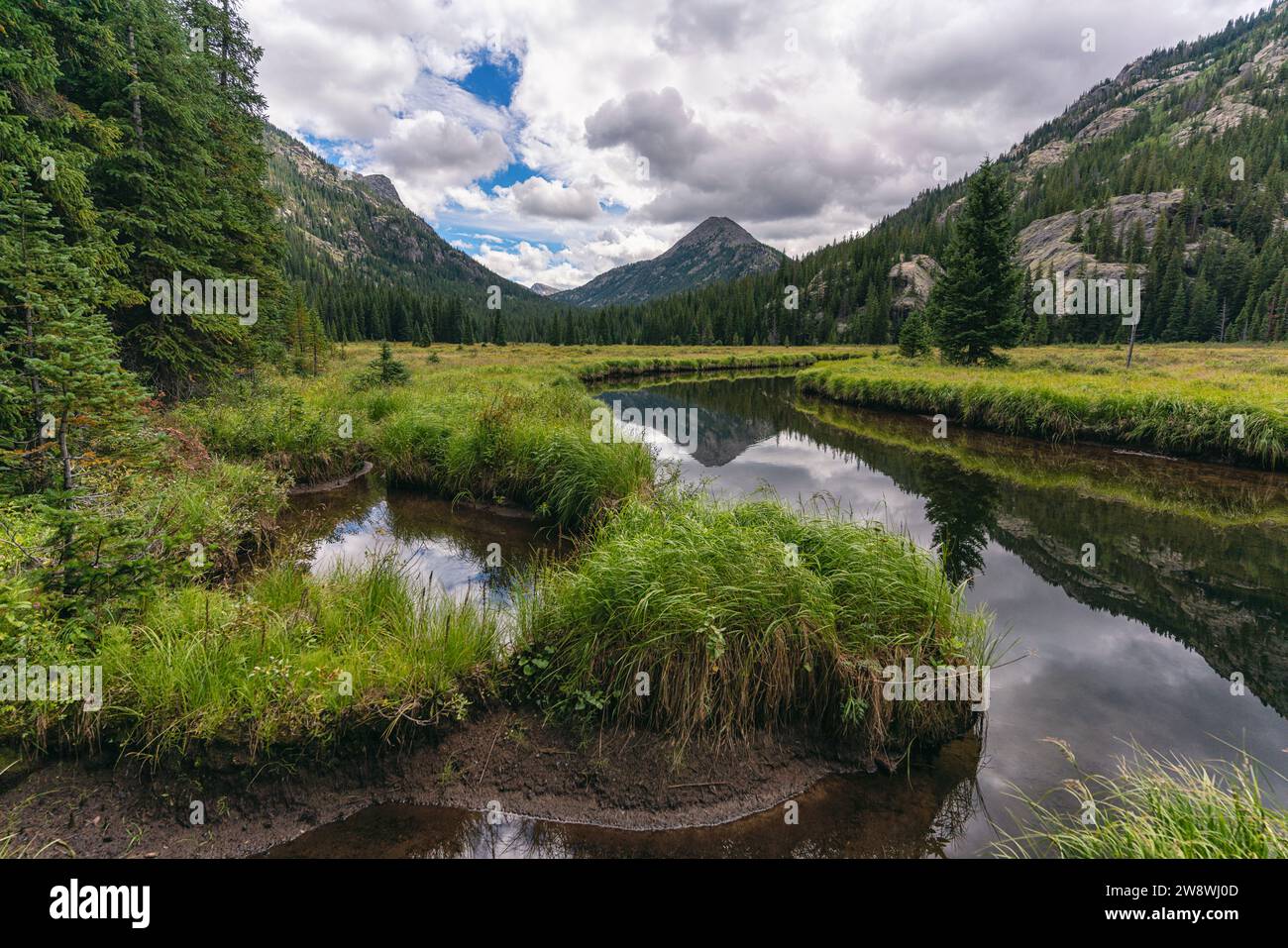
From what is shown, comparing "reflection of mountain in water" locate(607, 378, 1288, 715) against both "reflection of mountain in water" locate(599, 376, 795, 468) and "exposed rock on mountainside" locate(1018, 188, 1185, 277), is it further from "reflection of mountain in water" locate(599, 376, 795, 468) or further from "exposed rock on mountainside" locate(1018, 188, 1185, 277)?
"exposed rock on mountainside" locate(1018, 188, 1185, 277)

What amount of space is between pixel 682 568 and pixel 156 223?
1715 centimetres

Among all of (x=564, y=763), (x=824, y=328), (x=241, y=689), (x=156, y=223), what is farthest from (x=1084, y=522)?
(x=824, y=328)

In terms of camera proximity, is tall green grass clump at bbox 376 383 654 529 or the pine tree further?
the pine tree

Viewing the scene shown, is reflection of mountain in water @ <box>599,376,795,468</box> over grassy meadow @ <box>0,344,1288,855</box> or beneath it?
over

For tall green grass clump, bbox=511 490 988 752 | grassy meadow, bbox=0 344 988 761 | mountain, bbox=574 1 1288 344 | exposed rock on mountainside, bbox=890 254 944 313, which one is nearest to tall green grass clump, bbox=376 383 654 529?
grassy meadow, bbox=0 344 988 761

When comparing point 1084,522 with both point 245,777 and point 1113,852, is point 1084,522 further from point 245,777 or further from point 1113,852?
point 245,777

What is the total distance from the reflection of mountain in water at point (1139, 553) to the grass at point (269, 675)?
6.36 metres

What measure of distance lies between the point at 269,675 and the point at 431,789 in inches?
67.6

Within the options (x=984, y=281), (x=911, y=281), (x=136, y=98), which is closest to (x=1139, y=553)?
(x=136, y=98)

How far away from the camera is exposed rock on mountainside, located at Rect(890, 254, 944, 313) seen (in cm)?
11177

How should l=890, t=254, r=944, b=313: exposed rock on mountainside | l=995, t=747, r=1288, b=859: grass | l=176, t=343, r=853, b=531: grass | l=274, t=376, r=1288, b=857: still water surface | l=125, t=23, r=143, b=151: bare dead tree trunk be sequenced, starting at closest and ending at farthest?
1. l=995, t=747, r=1288, b=859: grass
2. l=274, t=376, r=1288, b=857: still water surface
3. l=176, t=343, r=853, b=531: grass
4. l=125, t=23, r=143, b=151: bare dead tree trunk
5. l=890, t=254, r=944, b=313: exposed rock on mountainside

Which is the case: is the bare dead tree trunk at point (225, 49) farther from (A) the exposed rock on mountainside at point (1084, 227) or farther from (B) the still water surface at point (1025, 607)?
(A) the exposed rock on mountainside at point (1084, 227)

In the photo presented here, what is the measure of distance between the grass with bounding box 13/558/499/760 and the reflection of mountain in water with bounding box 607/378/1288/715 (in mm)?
6359
